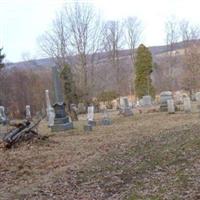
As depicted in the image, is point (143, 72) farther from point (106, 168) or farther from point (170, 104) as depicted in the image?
point (106, 168)

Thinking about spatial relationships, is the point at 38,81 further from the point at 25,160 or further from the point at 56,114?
the point at 25,160

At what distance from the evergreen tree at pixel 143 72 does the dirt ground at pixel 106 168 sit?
27372 mm

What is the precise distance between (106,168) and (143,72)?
108 feet

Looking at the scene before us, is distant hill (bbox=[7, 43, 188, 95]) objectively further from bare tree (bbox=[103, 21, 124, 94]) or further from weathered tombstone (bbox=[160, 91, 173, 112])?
weathered tombstone (bbox=[160, 91, 173, 112])

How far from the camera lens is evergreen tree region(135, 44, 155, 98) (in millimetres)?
40984

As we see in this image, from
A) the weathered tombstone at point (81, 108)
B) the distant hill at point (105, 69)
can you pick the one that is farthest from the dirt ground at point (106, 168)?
the distant hill at point (105, 69)

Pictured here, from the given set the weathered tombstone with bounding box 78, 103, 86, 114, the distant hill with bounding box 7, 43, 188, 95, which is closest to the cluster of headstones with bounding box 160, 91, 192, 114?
the weathered tombstone with bounding box 78, 103, 86, 114

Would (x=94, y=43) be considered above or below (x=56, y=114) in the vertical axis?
above

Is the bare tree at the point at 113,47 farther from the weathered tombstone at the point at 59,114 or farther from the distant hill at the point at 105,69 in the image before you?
the weathered tombstone at the point at 59,114

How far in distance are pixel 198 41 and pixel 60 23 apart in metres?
18.8

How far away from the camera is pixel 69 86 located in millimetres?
30625

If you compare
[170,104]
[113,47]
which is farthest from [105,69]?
[170,104]

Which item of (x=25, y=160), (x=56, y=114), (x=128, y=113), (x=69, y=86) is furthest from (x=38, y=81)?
(x=25, y=160)

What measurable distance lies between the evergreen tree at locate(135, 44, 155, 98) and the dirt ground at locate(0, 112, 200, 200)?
27.4m
